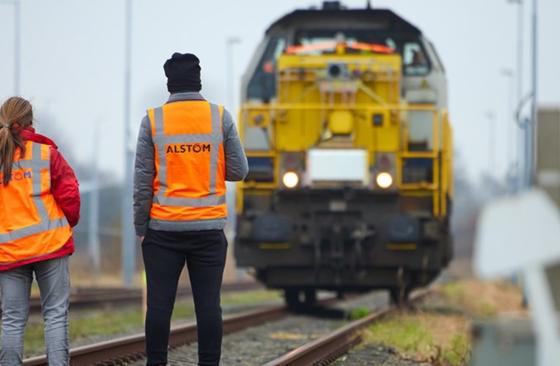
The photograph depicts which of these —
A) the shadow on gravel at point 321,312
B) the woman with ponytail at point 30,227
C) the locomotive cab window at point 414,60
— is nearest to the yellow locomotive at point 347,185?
the locomotive cab window at point 414,60

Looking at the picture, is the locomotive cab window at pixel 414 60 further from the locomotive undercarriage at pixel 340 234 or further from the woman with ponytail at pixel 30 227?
the woman with ponytail at pixel 30 227

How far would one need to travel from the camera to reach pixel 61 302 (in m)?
6.62

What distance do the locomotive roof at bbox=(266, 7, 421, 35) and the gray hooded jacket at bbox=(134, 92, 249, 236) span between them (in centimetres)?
943

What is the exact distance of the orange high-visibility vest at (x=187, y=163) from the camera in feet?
21.8

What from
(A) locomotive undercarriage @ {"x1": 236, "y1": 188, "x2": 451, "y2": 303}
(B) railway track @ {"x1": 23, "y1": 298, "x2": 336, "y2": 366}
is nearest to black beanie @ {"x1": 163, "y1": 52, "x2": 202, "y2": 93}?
(B) railway track @ {"x1": 23, "y1": 298, "x2": 336, "y2": 366}

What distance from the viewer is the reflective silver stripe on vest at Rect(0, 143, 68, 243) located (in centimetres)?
649

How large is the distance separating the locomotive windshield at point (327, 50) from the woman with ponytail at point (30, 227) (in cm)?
907

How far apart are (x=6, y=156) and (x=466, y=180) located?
12521 cm

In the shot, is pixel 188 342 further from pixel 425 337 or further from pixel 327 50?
pixel 327 50

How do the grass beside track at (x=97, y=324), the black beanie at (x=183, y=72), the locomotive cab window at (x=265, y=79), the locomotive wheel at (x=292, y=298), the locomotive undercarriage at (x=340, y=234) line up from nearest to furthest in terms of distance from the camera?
the black beanie at (x=183, y=72) < the grass beside track at (x=97, y=324) < the locomotive undercarriage at (x=340, y=234) < the locomotive cab window at (x=265, y=79) < the locomotive wheel at (x=292, y=298)

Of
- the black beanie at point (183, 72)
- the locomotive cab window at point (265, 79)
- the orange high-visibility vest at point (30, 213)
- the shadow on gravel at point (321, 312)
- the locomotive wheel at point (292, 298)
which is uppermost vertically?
the locomotive cab window at point (265, 79)

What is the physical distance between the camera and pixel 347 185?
14.7 m

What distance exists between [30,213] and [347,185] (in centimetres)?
840

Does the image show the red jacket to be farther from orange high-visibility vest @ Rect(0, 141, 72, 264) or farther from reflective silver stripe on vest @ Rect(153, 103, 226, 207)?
reflective silver stripe on vest @ Rect(153, 103, 226, 207)
